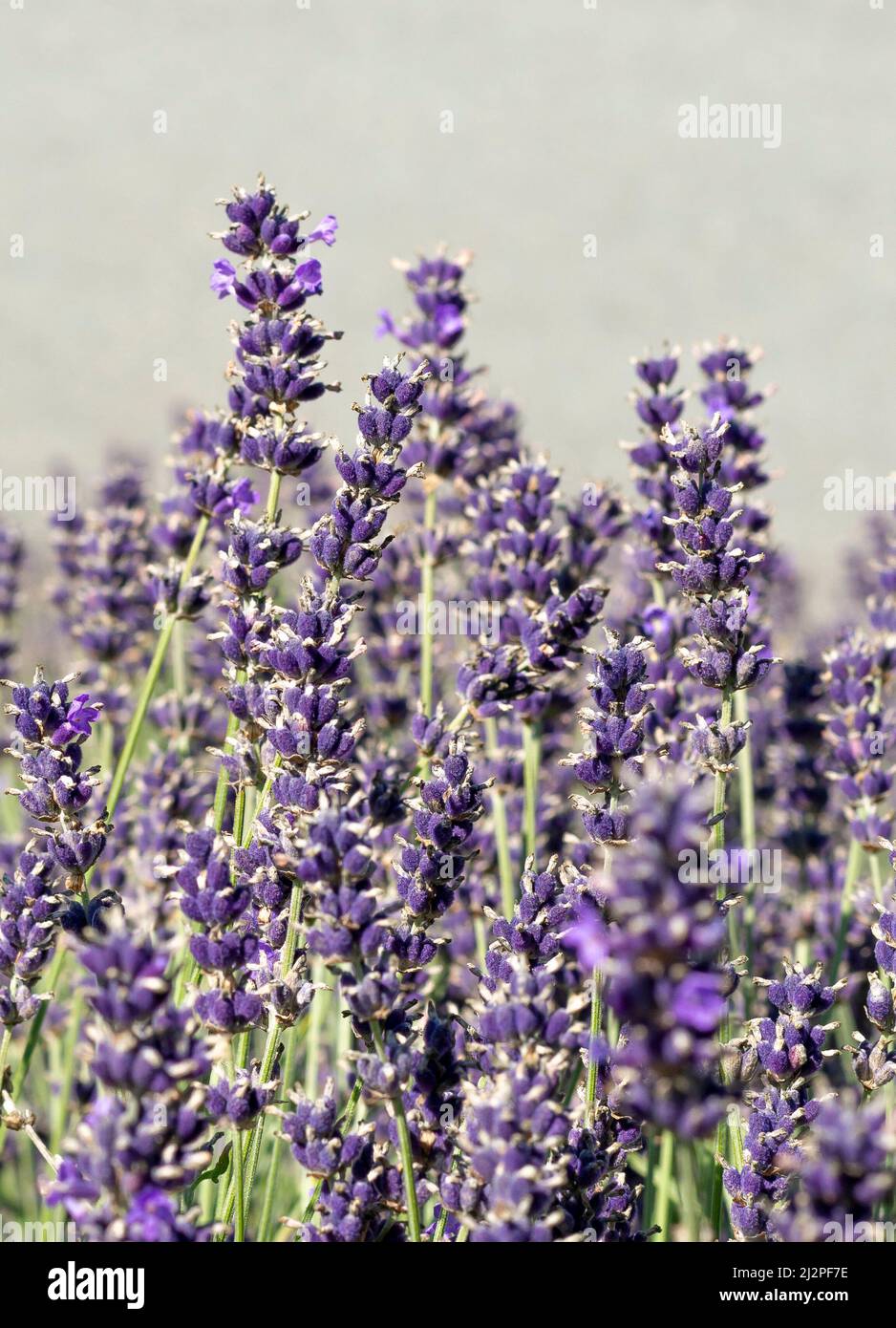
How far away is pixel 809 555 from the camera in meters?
15.3

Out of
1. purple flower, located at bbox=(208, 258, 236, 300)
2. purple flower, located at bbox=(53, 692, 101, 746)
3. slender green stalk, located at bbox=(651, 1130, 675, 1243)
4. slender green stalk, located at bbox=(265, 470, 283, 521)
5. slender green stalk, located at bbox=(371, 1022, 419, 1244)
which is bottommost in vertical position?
slender green stalk, located at bbox=(651, 1130, 675, 1243)

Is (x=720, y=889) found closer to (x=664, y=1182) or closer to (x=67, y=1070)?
(x=664, y=1182)

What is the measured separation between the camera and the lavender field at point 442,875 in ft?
4.76

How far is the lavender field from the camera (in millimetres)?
1451

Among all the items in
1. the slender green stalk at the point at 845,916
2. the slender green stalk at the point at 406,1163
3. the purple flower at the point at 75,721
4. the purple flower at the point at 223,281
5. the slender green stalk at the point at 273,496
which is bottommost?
the slender green stalk at the point at 406,1163

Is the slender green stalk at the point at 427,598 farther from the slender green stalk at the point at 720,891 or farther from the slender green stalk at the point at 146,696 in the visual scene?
the slender green stalk at the point at 720,891

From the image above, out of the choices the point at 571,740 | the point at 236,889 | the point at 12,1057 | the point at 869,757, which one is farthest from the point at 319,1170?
the point at 571,740

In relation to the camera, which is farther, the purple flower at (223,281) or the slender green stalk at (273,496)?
the purple flower at (223,281)

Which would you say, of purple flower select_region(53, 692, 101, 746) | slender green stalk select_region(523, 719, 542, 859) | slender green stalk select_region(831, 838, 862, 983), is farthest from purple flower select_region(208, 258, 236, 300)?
slender green stalk select_region(831, 838, 862, 983)

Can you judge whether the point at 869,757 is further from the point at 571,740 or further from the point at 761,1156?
the point at 571,740

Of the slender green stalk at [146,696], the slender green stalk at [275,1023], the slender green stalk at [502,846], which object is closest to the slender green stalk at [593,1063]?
the slender green stalk at [275,1023]

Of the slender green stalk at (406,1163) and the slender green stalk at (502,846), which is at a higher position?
the slender green stalk at (502,846)

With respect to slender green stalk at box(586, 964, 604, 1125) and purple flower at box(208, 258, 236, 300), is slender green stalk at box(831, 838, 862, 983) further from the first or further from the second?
purple flower at box(208, 258, 236, 300)
